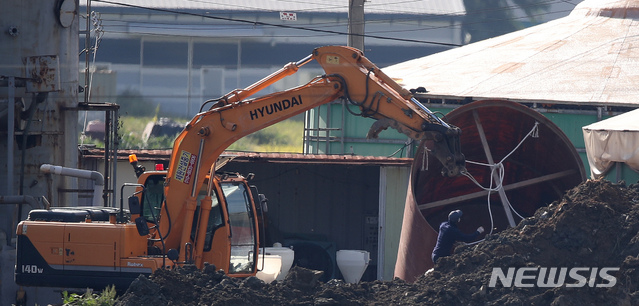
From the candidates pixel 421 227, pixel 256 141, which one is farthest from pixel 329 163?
pixel 256 141

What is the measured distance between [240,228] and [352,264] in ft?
18.0

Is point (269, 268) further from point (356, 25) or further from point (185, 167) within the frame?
point (356, 25)

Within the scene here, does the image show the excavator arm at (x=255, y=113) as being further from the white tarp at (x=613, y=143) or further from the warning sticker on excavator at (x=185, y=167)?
the white tarp at (x=613, y=143)

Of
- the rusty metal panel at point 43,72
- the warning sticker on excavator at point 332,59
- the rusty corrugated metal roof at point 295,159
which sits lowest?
the rusty corrugated metal roof at point 295,159

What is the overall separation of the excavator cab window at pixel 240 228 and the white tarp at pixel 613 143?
6601 millimetres

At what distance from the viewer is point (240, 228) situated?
39.0ft

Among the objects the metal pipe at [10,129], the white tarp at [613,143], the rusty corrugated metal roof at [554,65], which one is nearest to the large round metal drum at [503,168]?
the white tarp at [613,143]

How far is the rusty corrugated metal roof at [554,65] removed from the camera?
20453mm

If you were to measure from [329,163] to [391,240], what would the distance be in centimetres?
197

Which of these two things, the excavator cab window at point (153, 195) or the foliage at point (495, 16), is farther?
the foliage at point (495, 16)

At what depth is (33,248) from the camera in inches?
442

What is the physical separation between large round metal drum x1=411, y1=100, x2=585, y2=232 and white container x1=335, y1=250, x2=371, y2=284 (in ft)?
4.93

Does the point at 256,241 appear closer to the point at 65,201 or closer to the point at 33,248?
the point at 33,248

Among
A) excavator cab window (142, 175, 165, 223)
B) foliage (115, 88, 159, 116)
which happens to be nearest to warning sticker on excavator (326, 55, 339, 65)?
excavator cab window (142, 175, 165, 223)
